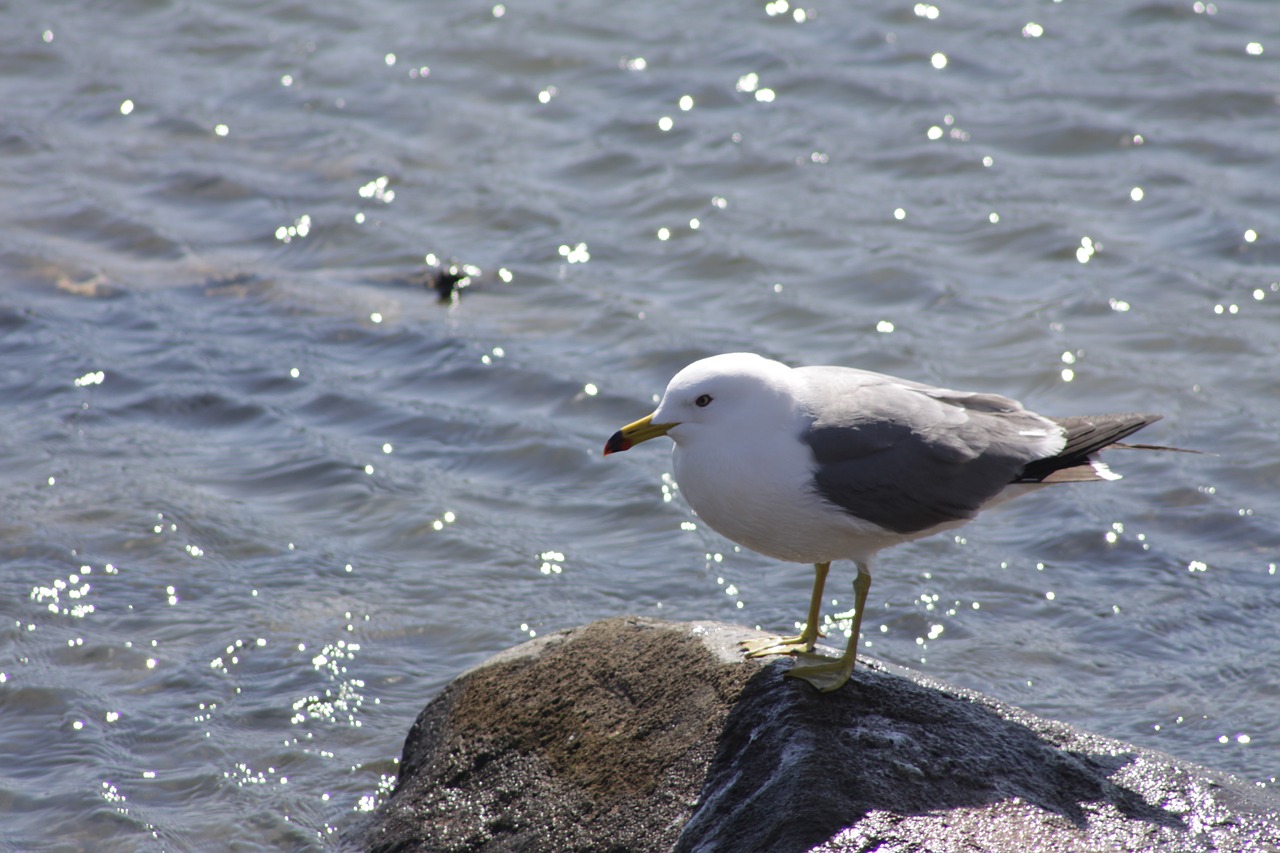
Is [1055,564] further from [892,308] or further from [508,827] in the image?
[508,827]

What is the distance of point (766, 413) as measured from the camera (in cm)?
477

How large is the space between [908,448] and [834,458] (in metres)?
0.30

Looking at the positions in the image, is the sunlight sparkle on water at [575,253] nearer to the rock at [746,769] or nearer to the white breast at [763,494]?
the rock at [746,769]

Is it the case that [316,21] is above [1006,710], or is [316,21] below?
above

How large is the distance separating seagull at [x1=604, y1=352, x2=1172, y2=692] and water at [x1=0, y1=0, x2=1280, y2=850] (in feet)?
5.38

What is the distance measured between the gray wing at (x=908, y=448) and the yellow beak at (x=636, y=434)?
18.7 inches

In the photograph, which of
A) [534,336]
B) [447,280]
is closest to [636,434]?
[534,336]

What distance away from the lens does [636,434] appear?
16.0ft

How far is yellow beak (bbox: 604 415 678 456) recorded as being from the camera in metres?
4.82

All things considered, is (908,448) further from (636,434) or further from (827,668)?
(636,434)

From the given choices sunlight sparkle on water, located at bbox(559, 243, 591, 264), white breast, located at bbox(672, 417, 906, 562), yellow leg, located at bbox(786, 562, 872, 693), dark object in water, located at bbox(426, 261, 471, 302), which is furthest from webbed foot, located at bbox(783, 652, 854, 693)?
sunlight sparkle on water, located at bbox(559, 243, 591, 264)

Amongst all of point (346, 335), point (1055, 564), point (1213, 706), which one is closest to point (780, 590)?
point (1055, 564)

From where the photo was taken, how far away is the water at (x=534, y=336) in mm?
6430

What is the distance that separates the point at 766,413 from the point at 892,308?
5197 millimetres
